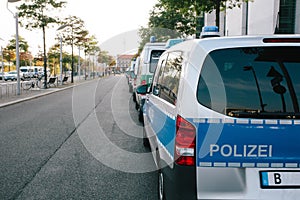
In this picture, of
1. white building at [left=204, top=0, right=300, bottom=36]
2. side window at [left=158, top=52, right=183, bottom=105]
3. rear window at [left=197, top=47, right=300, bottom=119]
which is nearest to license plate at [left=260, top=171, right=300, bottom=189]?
rear window at [left=197, top=47, right=300, bottom=119]

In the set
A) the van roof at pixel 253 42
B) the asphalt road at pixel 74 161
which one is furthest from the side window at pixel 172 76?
the asphalt road at pixel 74 161

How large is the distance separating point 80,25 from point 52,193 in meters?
38.0

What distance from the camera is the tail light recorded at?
2.67m

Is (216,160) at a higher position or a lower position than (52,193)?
higher

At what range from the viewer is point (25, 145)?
693 cm

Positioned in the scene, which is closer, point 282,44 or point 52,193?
point 282,44

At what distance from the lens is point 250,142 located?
8.52 ft

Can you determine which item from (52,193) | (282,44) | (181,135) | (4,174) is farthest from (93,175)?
(282,44)

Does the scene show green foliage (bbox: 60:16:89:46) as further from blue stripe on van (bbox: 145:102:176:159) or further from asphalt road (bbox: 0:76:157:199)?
blue stripe on van (bbox: 145:102:176:159)

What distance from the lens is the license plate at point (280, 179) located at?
102 inches

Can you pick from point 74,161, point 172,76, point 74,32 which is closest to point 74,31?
point 74,32

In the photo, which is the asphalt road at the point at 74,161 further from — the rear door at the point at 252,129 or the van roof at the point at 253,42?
the van roof at the point at 253,42

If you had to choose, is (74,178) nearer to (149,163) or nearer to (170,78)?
(149,163)

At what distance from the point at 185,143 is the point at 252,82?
69 centimetres
